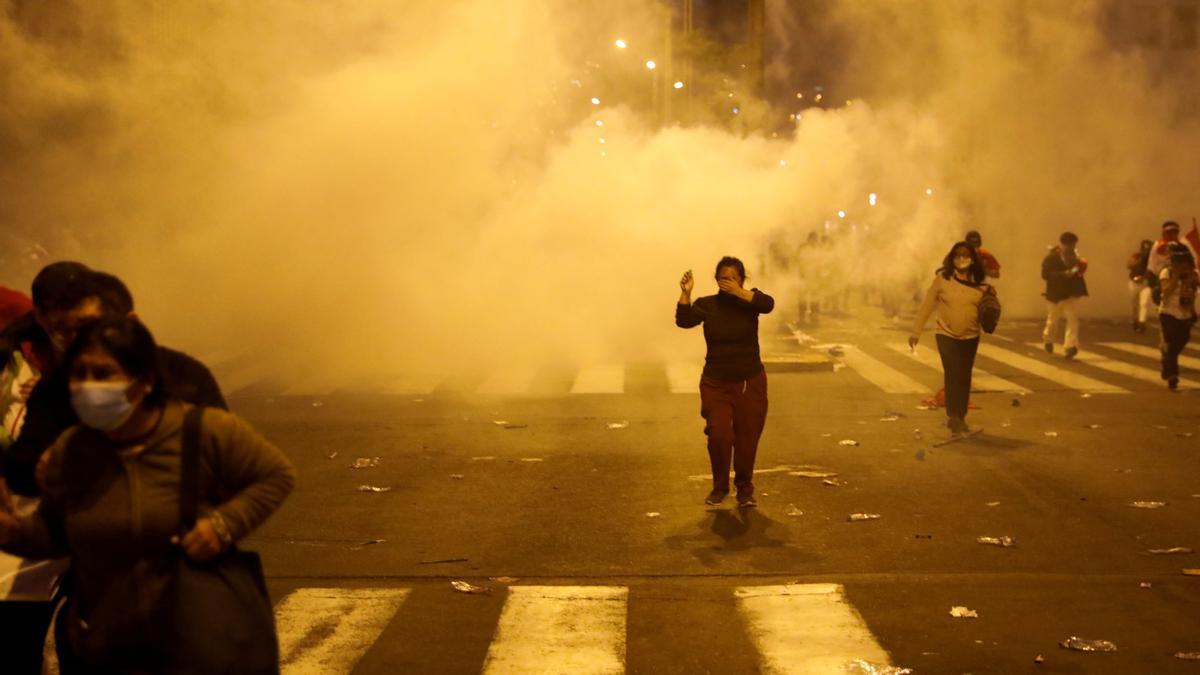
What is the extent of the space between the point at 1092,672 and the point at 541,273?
43.6ft

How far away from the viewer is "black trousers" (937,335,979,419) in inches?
422

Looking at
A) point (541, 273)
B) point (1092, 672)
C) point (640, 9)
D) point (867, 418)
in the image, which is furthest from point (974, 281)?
point (640, 9)

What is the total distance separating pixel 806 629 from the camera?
5.62m

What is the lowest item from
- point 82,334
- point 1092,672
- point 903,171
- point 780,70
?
point 1092,672

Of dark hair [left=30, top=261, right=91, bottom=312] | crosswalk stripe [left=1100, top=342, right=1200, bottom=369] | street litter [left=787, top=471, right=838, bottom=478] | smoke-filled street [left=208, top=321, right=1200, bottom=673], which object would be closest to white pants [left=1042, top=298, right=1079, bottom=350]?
crosswalk stripe [left=1100, top=342, right=1200, bottom=369]

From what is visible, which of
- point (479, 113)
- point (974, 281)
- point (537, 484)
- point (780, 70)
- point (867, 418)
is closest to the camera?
point (537, 484)

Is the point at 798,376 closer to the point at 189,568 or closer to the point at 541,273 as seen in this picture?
the point at 541,273

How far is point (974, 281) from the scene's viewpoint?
35.0ft

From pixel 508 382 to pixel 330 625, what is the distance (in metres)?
8.78

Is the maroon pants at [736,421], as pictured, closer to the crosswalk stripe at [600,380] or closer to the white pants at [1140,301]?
the crosswalk stripe at [600,380]

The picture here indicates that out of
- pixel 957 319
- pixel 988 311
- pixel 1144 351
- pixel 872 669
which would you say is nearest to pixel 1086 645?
pixel 872 669

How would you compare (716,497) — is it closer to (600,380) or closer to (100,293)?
(100,293)

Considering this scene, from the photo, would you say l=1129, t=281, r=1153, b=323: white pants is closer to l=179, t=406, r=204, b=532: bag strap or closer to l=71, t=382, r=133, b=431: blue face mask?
l=179, t=406, r=204, b=532: bag strap

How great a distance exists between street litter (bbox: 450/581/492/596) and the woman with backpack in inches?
212
